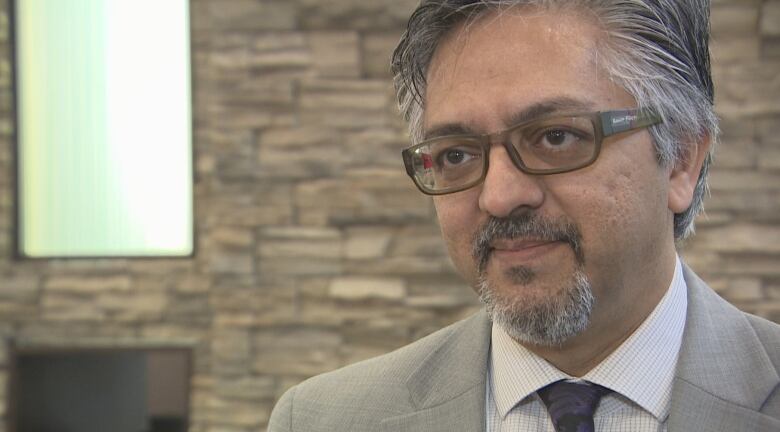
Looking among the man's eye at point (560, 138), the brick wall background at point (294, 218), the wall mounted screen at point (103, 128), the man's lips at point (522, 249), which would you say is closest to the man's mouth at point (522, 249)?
the man's lips at point (522, 249)

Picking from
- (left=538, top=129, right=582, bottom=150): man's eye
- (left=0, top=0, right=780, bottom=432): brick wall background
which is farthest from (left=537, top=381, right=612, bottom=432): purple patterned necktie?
(left=0, top=0, right=780, bottom=432): brick wall background

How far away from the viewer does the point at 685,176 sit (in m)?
0.86

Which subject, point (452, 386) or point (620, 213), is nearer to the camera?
point (620, 213)

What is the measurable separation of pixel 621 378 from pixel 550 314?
0.38 feet

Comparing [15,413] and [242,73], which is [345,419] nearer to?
[242,73]

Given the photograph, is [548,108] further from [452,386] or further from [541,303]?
[452,386]

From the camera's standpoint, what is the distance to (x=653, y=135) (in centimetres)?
81

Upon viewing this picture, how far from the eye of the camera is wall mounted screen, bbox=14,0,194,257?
7.17ft

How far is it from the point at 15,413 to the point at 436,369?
70.2 inches

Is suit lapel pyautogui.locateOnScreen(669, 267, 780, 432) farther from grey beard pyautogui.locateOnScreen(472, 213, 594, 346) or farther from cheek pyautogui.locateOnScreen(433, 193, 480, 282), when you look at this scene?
cheek pyautogui.locateOnScreen(433, 193, 480, 282)

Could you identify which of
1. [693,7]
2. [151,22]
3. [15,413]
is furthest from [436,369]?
[15,413]

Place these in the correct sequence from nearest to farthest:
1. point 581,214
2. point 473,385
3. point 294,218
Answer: point 581,214 < point 473,385 < point 294,218

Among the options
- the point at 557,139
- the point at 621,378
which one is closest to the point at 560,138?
the point at 557,139

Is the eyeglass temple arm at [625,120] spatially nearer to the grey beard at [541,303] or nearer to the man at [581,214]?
the man at [581,214]
